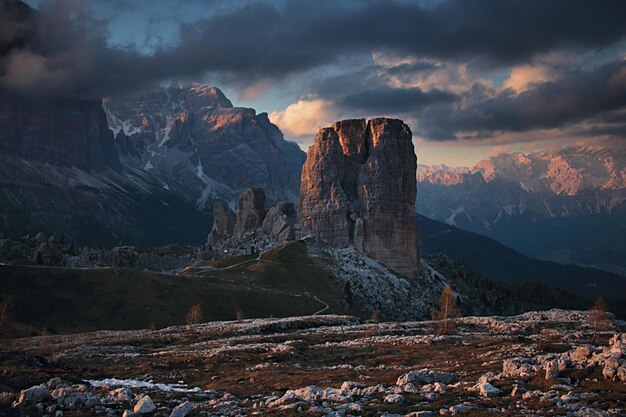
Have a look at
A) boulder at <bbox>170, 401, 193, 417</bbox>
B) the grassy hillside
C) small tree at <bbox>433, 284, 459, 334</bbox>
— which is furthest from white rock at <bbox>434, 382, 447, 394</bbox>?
the grassy hillside

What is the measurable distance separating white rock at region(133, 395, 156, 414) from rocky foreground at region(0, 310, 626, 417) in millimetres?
64

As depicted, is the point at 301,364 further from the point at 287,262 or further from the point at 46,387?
the point at 287,262

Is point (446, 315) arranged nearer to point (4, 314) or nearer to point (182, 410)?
point (182, 410)

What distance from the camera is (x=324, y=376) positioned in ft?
152

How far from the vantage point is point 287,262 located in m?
197

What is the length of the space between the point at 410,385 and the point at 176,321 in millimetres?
103723

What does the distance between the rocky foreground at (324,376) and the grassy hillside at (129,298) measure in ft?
179

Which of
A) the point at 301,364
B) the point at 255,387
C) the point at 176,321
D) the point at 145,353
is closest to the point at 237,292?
the point at 176,321

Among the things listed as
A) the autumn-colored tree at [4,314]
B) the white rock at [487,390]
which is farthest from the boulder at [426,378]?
the autumn-colored tree at [4,314]

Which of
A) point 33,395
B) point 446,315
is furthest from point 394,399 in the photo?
point 446,315

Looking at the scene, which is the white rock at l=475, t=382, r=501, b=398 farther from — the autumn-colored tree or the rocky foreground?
the autumn-colored tree

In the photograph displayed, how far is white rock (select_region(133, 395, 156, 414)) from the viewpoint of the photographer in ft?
104

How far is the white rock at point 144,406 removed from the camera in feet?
104

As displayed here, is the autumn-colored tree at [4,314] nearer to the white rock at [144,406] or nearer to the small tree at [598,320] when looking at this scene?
the white rock at [144,406]
